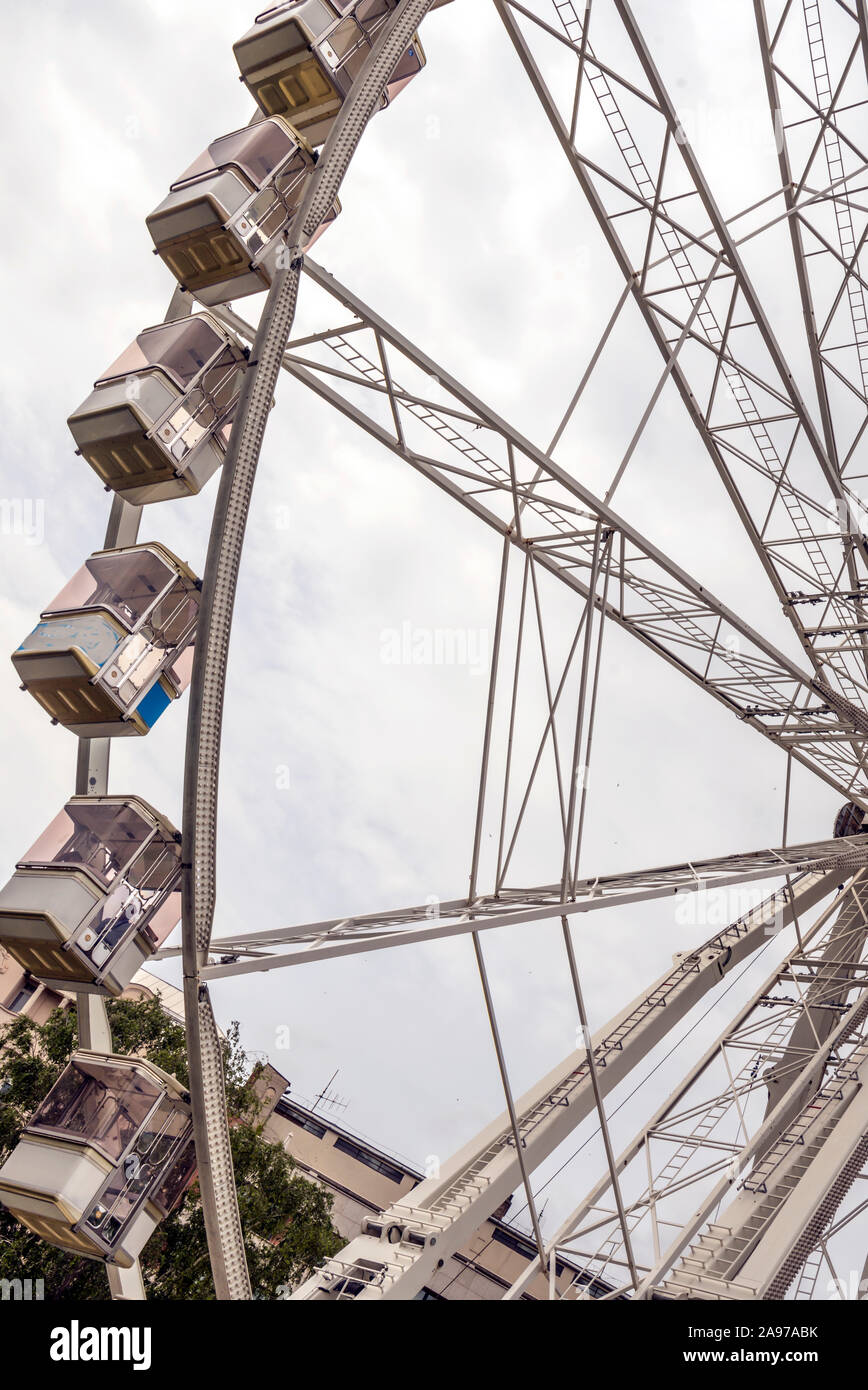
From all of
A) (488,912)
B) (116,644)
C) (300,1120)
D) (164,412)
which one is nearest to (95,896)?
(116,644)

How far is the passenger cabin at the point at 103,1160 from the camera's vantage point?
8414 mm

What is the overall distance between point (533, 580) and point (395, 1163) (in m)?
44.0

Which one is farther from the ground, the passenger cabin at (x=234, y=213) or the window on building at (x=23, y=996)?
the passenger cabin at (x=234, y=213)

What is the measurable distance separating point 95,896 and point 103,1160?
2.08 meters

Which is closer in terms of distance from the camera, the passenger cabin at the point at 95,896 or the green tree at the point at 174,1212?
the passenger cabin at the point at 95,896

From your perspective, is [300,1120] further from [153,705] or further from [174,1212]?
[153,705]

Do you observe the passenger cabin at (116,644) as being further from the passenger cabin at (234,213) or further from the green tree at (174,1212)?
the green tree at (174,1212)

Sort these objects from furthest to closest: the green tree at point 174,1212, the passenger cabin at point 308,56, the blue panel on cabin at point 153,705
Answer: the green tree at point 174,1212, the passenger cabin at point 308,56, the blue panel on cabin at point 153,705

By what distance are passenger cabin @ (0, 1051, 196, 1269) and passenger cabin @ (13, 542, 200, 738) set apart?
291cm

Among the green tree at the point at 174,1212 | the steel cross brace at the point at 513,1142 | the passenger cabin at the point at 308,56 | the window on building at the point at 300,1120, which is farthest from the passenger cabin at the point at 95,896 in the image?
the window on building at the point at 300,1120

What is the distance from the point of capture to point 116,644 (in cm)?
896

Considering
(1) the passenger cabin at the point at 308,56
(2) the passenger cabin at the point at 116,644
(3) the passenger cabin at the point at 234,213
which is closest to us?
(2) the passenger cabin at the point at 116,644

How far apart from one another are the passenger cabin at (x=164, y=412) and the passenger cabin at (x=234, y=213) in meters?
0.44

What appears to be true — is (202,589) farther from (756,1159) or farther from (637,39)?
(756,1159)
